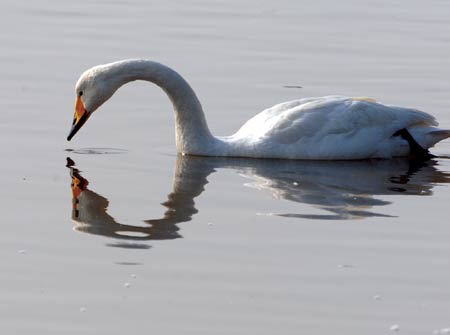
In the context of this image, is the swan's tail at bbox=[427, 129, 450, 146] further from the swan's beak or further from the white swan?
the swan's beak

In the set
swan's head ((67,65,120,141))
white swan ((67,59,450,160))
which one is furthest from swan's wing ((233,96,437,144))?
swan's head ((67,65,120,141))

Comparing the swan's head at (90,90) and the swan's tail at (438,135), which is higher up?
the swan's head at (90,90)

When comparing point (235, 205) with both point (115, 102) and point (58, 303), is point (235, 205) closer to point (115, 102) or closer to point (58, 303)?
point (58, 303)

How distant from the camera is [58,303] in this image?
8031 millimetres

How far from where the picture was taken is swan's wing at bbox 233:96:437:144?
1260 cm

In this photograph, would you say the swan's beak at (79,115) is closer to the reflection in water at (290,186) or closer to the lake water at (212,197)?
the lake water at (212,197)

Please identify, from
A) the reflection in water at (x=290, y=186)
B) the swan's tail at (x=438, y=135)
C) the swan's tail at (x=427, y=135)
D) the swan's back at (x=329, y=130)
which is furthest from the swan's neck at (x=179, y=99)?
the swan's tail at (x=438, y=135)

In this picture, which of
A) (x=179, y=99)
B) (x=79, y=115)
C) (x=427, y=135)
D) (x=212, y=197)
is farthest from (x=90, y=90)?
(x=427, y=135)

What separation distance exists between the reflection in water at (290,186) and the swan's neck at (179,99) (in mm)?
165

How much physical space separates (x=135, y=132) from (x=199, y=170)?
50.9 inches

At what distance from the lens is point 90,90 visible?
12.7 m

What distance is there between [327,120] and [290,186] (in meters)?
1.35

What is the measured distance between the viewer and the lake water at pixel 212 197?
317 inches

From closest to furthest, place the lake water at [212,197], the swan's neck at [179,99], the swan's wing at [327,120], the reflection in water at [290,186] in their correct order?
the lake water at [212,197] < the reflection in water at [290,186] < the swan's wing at [327,120] < the swan's neck at [179,99]
